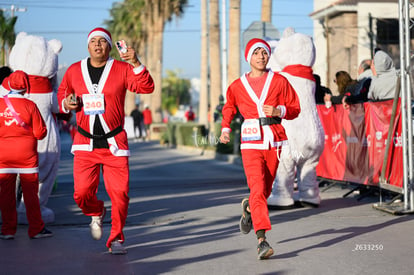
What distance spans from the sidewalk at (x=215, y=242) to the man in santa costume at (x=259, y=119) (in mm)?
541

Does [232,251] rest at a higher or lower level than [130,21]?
lower

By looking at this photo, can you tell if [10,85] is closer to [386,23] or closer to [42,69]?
[42,69]

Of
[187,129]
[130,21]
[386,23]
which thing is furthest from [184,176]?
[130,21]

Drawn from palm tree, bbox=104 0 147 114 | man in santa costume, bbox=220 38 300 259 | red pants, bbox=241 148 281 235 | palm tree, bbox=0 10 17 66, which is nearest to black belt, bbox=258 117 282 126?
man in santa costume, bbox=220 38 300 259

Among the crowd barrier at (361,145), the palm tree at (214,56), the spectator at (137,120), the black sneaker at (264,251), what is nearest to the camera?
the black sneaker at (264,251)

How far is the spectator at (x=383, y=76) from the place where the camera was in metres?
11.3

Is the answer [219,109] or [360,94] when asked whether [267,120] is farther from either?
[219,109]

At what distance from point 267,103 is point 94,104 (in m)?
1.53

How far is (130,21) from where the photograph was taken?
64688 millimetres

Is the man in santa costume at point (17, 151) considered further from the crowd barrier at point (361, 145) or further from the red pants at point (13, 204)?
the crowd barrier at point (361, 145)

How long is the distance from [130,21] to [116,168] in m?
58.2

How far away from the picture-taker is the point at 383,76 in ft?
37.7

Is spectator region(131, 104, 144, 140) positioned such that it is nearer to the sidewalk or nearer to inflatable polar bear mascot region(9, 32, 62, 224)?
the sidewalk

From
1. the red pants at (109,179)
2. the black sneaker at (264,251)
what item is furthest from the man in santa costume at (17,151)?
the black sneaker at (264,251)
